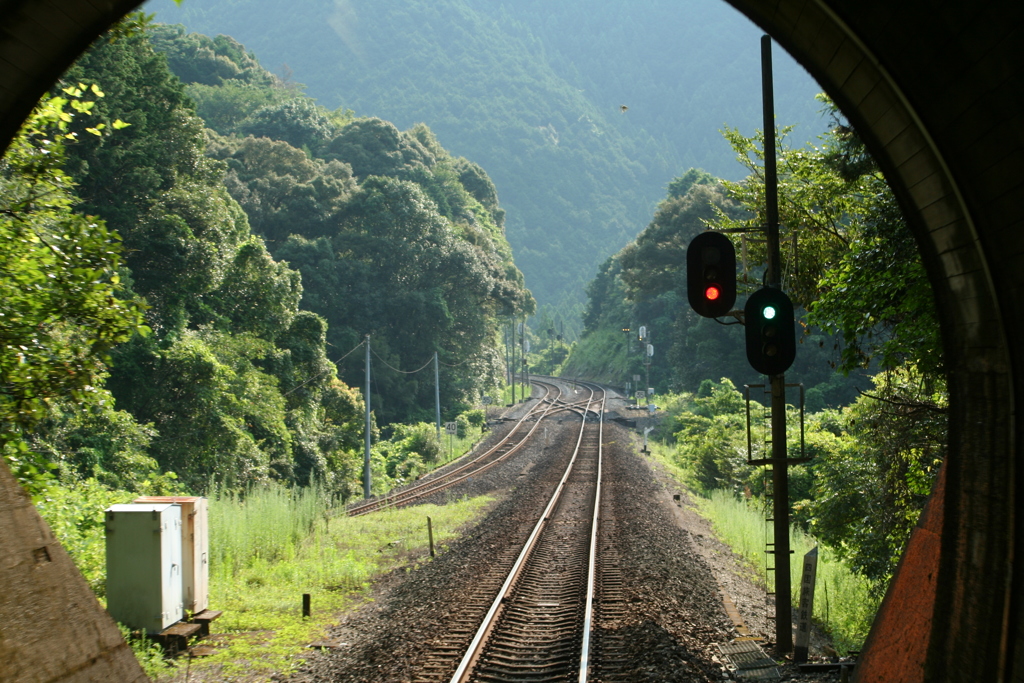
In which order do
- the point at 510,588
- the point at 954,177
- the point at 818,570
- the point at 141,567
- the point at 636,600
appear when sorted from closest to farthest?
1. the point at 954,177
2. the point at 141,567
3. the point at 636,600
4. the point at 510,588
5. the point at 818,570

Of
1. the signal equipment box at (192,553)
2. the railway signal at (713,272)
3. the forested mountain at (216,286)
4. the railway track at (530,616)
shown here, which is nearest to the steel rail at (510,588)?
the railway track at (530,616)

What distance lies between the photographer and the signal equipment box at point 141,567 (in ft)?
23.9

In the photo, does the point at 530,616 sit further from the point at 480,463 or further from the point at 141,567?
the point at 480,463

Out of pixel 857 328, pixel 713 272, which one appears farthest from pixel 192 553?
pixel 857 328

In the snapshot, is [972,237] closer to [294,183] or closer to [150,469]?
[150,469]

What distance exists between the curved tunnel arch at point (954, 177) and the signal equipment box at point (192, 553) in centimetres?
483

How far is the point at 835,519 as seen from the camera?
12.2 meters

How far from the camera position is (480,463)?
1002 inches

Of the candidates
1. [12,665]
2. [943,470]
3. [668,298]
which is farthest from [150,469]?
[668,298]

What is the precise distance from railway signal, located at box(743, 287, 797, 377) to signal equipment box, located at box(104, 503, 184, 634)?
19.5ft

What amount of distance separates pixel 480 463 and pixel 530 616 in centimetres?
1696

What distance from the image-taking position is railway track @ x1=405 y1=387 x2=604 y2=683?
689 cm

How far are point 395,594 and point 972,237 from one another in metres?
8.40

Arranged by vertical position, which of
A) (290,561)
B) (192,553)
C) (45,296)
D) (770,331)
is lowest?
(290,561)
